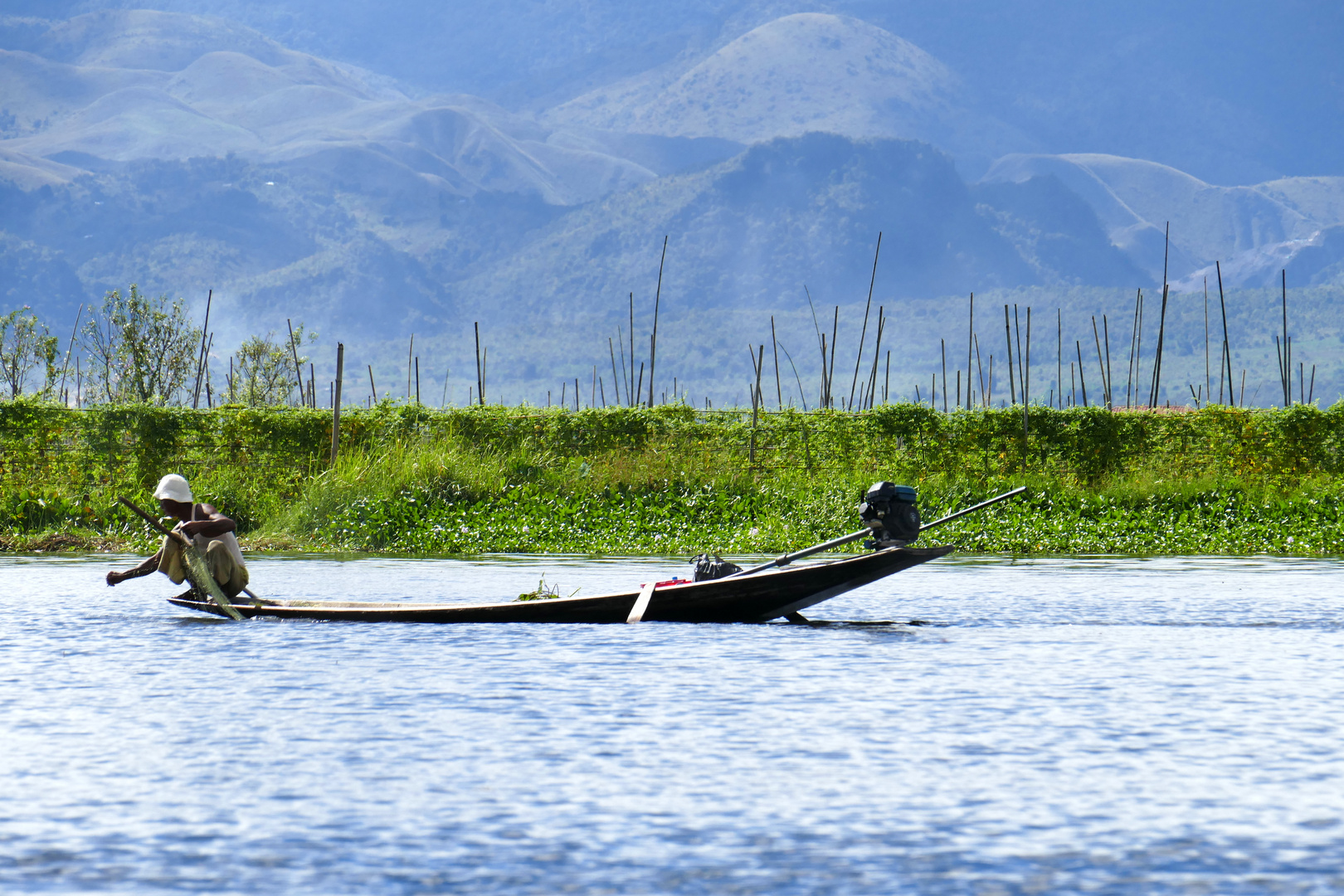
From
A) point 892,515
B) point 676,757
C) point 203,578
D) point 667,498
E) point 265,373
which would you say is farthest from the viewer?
point 265,373

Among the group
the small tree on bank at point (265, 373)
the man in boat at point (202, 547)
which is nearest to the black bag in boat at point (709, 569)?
the man in boat at point (202, 547)

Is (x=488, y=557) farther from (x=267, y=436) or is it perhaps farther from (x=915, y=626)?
A: (x=915, y=626)

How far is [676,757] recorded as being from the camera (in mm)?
6707

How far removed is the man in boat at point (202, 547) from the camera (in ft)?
37.0

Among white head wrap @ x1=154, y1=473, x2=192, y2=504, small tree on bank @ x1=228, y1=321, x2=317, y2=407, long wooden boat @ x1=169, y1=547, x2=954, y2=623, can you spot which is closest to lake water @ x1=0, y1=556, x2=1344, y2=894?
long wooden boat @ x1=169, y1=547, x2=954, y2=623

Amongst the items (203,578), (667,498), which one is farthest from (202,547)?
(667,498)

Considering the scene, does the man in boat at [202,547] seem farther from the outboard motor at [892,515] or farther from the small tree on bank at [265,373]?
the small tree on bank at [265,373]

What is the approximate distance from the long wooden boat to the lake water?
161 mm

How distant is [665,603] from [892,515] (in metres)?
1.80

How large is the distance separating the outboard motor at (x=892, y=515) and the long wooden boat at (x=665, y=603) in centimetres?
25

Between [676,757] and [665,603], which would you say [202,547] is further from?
[676,757]

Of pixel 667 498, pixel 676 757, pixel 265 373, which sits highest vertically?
pixel 265 373

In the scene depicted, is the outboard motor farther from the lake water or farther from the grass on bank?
the grass on bank

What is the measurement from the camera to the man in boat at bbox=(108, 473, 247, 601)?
37.0 feet
